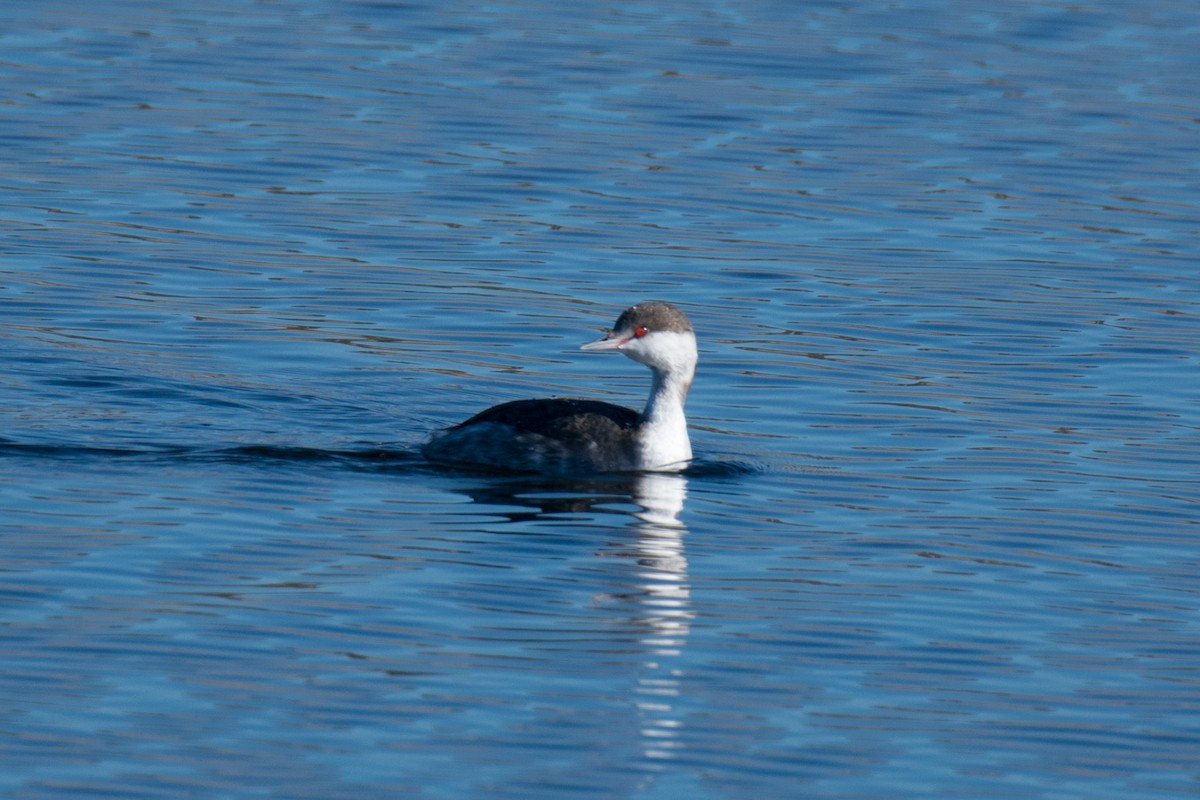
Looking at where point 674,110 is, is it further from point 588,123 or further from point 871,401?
point 871,401

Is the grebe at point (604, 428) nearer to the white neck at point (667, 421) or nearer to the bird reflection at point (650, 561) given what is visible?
the white neck at point (667, 421)

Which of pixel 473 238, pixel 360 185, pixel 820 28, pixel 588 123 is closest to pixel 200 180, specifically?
pixel 360 185

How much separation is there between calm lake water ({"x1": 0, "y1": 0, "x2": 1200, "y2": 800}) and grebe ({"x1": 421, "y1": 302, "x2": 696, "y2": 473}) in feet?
0.74

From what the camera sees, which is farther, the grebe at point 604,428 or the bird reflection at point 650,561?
the grebe at point 604,428

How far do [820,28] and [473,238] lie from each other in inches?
477

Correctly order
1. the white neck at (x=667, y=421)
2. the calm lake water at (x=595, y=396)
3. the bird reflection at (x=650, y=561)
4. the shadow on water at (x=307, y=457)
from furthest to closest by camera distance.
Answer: the white neck at (x=667, y=421)
the shadow on water at (x=307, y=457)
the bird reflection at (x=650, y=561)
the calm lake water at (x=595, y=396)

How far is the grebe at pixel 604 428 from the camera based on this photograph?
575 inches

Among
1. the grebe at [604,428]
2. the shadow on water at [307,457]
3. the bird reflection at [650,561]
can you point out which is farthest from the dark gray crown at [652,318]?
the bird reflection at [650,561]

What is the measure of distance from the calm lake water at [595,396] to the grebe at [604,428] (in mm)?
227

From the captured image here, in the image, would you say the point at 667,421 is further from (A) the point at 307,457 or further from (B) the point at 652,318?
(A) the point at 307,457

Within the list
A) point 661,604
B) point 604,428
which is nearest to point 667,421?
point 604,428

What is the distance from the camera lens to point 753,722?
1004 centimetres

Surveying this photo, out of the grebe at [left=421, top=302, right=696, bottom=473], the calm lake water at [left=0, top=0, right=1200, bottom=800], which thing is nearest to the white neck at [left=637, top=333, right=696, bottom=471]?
the grebe at [left=421, top=302, right=696, bottom=473]

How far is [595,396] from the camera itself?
55.8 feet
